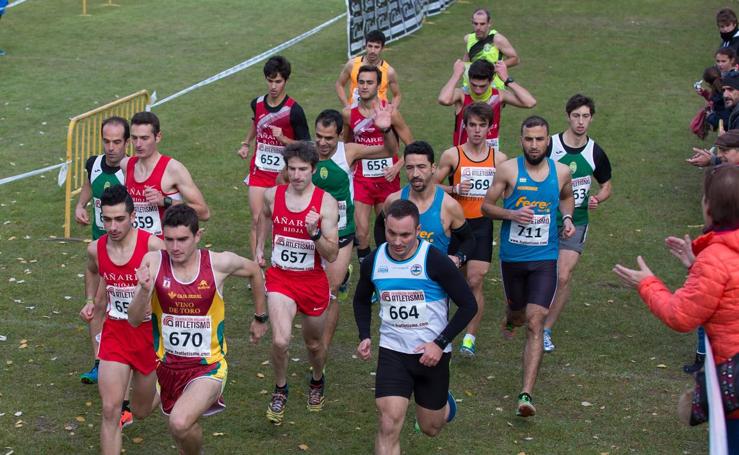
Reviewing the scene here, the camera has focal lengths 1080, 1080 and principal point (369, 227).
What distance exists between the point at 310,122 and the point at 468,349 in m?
8.96

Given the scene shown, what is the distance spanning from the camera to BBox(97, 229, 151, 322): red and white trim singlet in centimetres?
739

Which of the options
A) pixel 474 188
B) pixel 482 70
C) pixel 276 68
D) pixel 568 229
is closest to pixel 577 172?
pixel 474 188

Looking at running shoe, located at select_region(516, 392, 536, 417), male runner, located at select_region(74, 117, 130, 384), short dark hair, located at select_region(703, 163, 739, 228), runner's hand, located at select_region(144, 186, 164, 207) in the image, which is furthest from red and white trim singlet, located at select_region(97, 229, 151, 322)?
short dark hair, located at select_region(703, 163, 739, 228)

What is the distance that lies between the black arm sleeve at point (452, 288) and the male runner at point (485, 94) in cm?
436

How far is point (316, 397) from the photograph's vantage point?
8.66 m

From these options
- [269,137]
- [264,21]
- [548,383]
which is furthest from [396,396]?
[264,21]

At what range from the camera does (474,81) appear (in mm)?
11141

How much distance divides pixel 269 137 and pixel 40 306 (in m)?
2.81

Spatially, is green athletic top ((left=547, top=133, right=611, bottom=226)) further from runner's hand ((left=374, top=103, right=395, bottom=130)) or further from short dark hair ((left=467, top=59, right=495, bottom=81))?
runner's hand ((left=374, top=103, right=395, bottom=130))

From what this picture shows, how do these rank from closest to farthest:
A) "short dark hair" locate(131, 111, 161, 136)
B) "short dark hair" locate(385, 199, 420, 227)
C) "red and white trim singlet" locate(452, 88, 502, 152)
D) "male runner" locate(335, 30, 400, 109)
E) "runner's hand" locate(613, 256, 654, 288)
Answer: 1. "runner's hand" locate(613, 256, 654, 288)
2. "short dark hair" locate(385, 199, 420, 227)
3. "short dark hair" locate(131, 111, 161, 136)
4. "red and white trim singlet" locate(452, 88, 502, 152)
5. "male runner" locate(335, 30, 400, 109)

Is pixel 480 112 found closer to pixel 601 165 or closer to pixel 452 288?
pixel 601 165

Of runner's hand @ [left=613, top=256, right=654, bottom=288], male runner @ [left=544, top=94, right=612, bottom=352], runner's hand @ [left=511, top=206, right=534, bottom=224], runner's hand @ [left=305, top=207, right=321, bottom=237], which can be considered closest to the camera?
runner's hand @ [left=613, top=256, right=654, bottom=288]

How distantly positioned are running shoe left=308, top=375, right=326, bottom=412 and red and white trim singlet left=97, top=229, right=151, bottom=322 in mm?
1738

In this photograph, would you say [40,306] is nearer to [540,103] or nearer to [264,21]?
[540,103]
